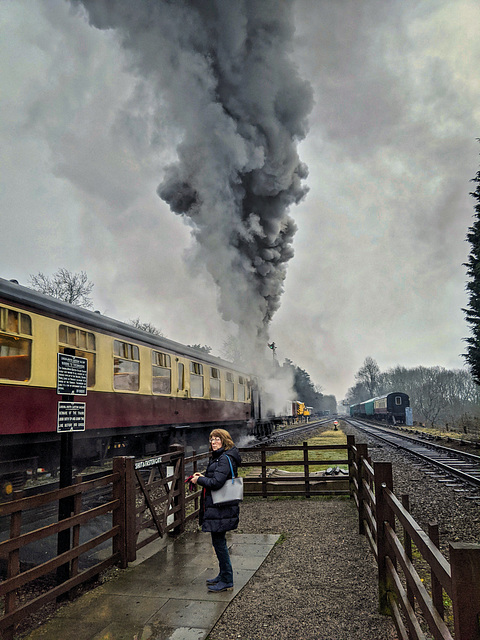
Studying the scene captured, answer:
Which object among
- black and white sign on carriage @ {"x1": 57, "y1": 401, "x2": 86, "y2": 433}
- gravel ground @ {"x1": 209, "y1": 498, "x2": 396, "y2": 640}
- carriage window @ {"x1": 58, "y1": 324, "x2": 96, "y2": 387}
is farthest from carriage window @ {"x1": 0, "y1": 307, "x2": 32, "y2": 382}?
gravel ground @ {"x1": 209, "y1": 498, "x2": 396, "y2": 640}

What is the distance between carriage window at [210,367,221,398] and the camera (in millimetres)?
15734

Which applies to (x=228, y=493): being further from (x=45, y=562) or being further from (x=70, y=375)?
(x=70, y=375)

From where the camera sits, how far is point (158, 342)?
12.1 metres

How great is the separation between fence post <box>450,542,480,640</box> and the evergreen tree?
70.7ft

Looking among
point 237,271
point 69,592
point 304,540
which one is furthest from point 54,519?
point 237,271

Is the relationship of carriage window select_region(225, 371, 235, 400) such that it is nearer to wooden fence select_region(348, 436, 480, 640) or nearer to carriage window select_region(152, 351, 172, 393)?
carriage window select_region(152, 351, 172, 393)

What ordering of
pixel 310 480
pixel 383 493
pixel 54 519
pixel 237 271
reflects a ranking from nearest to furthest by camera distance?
pixel 383 493 → pixel 54 519 → pixel 310 480 → pixel 237 271

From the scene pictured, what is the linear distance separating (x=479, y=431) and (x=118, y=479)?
25224mm

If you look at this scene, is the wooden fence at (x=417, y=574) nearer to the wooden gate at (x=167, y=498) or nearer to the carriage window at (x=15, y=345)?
the wooden gate at (x=167, y=498)

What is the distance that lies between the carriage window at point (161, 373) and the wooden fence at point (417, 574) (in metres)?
6.91

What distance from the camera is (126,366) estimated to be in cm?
1047

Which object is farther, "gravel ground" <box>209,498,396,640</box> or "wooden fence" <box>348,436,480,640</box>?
"gravel ground" <box>209,498,396,640</box>

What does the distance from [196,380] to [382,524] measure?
1075 centimetres

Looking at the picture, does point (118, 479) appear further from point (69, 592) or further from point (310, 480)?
point (310, 480)
